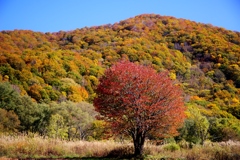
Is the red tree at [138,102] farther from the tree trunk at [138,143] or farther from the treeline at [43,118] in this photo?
the treeline at [43,118]

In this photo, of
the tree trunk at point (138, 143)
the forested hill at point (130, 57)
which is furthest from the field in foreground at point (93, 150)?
the forested hill at point (130, 57)

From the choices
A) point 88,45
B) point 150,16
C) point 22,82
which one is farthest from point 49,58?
point 150,16

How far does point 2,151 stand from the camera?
1527 cm

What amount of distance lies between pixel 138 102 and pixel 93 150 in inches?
190

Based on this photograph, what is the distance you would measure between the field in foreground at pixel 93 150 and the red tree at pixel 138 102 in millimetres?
1292

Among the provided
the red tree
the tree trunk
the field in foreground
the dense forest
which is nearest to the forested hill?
the dense forest

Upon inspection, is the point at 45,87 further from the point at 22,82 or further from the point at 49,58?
the point at 49,58

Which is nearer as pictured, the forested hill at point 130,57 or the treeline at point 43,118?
the treeline at point 43,118

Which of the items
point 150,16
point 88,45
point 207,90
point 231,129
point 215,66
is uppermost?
point 150,16

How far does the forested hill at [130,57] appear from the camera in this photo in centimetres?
7044

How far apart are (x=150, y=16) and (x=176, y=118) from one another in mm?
155303

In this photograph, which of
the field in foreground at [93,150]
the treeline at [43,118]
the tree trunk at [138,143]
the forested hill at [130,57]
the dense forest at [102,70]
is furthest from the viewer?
the forested hill at [130,57]

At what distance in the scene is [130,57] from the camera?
344ft

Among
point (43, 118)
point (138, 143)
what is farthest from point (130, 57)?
point (138, 143)
